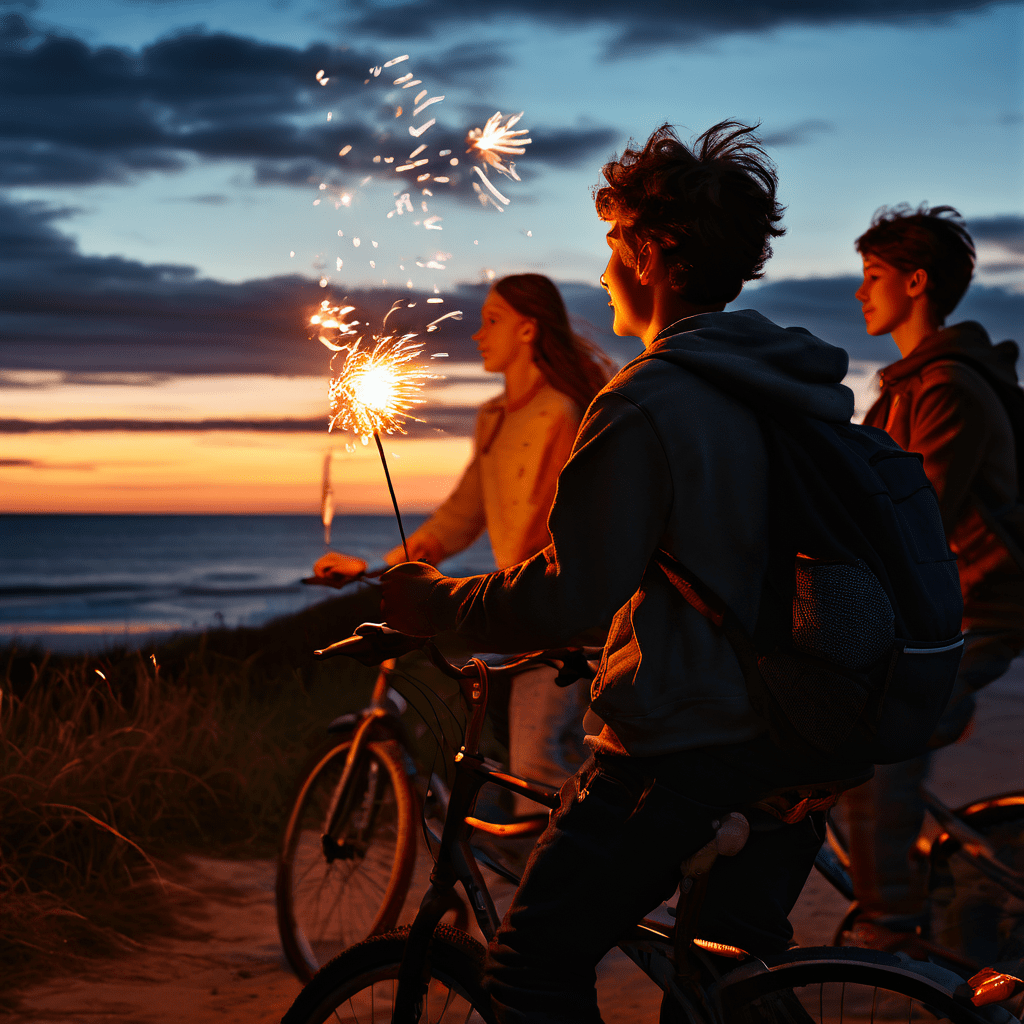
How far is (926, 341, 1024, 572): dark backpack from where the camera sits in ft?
11.6

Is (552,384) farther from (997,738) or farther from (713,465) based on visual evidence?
(997,738)

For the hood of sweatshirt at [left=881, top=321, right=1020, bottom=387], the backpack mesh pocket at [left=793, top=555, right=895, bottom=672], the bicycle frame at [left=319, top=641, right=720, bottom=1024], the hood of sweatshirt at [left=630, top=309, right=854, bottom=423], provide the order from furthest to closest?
the hood of sweatshirt at [left=881, top=321, right=1020, bottom=387] → the bicycle frame at [left=319, top=641, right=720, bottom=1024] → the hood of sweatshirt at [left=630, top=309, right=854, bottom=423] → the backpack mesh pocket at [left=793, top=555, right=895, bottom=672]

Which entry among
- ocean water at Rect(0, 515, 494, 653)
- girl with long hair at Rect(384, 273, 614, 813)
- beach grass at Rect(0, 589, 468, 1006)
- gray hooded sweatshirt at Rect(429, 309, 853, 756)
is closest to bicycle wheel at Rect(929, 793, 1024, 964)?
girl with long hair at Rect(384, 273, 614, 813)

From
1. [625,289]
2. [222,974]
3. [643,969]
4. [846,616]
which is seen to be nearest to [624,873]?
[643,969]

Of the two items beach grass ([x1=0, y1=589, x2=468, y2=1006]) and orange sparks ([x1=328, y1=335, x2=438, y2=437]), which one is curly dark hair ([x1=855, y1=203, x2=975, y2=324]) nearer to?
orange sparks ([x1=328, y1=335, x2=438, y2=437])

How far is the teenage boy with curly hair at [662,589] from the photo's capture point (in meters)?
1.62

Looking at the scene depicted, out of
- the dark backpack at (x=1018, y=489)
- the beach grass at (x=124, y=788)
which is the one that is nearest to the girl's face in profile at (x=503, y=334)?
the dark backpack at (x=1018, y=489)

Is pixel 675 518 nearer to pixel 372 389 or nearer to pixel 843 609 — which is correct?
pixel 843 609

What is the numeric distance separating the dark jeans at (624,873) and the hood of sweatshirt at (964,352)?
2.22 m

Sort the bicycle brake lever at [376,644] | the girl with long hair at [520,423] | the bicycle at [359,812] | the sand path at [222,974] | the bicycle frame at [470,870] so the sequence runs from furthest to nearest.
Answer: the girl with long hair at [520,423] → the sand path at [222,974] → the bicycle at [359,812] → the bicycle brake lever at [376,644] → the bicycle frame at [470,870]

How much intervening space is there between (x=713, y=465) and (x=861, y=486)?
221mm

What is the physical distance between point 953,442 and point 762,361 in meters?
2.09

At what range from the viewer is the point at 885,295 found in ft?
12.6

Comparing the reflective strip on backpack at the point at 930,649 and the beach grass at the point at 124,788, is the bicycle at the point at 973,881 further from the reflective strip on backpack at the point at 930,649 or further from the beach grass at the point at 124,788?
the beach grass at the point at 124,788
